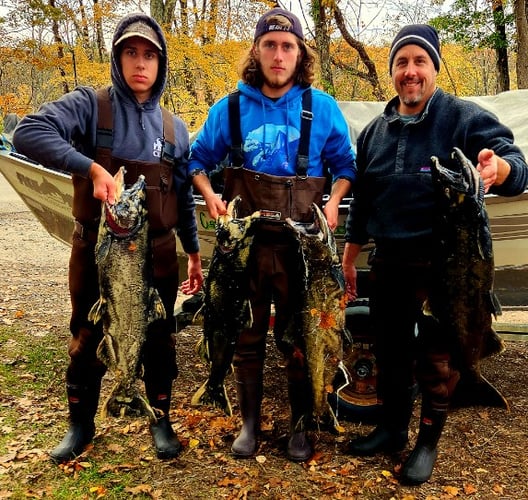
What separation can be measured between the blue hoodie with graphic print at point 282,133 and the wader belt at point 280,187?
1.6 inches

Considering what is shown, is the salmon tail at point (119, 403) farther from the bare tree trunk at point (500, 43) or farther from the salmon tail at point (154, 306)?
the bare tree trunk at point (500, 43)

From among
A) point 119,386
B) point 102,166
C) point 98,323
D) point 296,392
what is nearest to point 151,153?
point 102,166

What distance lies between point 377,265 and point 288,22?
5.18 ft

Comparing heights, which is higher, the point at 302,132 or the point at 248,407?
the point at 302,132

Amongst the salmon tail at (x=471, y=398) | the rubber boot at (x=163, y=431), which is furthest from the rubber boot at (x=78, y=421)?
the salmon tail at (x=471, y=398)

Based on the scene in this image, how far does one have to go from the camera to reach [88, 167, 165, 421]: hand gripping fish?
2.87 meters

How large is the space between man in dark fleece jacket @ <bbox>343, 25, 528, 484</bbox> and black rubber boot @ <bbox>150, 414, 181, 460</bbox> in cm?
152

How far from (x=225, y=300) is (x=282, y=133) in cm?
107

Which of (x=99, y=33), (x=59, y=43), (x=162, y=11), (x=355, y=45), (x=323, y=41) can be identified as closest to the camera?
(x=323, y=41)

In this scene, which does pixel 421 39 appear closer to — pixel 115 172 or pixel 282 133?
pixel 282 133

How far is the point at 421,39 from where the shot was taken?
120 inches

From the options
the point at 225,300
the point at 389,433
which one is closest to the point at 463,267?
the point at 225,300

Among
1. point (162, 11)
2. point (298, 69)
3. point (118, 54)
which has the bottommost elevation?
point (298, 69)

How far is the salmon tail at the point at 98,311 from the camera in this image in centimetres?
303
